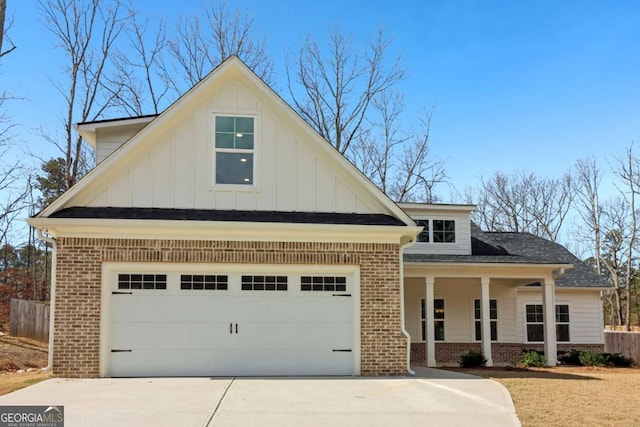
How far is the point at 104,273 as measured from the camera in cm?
1160

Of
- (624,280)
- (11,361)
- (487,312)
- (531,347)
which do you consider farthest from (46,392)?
(624,280)

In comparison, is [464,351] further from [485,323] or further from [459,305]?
[485,323]

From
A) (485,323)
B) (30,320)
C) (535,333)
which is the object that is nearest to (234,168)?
(485,323)

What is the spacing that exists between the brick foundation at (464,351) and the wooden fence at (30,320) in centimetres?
1335

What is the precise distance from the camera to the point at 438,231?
61.2 ft

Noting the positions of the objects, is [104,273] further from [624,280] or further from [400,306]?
[624,280]

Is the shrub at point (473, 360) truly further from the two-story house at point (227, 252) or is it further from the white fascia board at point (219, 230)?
the white fascia board at point (219, 230)

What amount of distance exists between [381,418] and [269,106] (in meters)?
7.29

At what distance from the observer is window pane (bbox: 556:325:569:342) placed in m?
20.1

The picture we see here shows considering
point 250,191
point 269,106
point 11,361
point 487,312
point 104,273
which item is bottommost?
point 11,361

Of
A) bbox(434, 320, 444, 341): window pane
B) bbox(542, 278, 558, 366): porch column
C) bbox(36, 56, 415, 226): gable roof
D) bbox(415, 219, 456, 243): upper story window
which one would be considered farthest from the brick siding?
bbox(434, 320, 444, 341): window pane

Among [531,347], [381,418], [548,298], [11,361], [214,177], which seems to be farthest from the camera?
[531,347]

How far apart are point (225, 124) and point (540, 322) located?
1345cm

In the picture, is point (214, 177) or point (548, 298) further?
point (548, 298)
